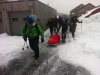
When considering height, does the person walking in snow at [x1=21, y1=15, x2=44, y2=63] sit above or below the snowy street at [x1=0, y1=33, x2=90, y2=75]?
above

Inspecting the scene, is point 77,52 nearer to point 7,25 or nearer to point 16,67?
point 16,67

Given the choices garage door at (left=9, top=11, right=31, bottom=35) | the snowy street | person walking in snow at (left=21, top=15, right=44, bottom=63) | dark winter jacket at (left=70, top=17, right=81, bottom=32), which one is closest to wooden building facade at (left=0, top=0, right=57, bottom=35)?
garage door at (left=9, top=11, right=31, bottom=35)

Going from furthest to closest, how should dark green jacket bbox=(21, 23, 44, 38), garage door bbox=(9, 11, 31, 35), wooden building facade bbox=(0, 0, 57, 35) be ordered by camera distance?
garage door bbox=(9, 11, 31, 35) < wooden building facade bbox=(0, 0, 57, 35) < dark green jacket bbox=(21, 23, 44, 38)

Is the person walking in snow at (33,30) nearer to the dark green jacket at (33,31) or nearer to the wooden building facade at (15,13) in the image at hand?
the dark green jacket at (33,31)

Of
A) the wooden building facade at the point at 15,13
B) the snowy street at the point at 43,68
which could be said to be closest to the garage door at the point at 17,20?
the wooden building facade at the point at 15,13

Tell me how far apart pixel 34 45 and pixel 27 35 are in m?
0.57

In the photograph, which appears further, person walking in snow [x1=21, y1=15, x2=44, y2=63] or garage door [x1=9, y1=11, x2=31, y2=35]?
garage door [x1=9, y1=11, x2=31, y2=35]

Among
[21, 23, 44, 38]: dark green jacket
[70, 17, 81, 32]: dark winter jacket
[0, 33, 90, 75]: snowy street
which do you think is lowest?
[0, 33, 90, 75]: snowy street

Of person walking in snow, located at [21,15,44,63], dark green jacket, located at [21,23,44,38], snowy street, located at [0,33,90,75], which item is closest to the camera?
snowy street, located at [0,33,90,75]

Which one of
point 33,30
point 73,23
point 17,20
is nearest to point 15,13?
point 17,20

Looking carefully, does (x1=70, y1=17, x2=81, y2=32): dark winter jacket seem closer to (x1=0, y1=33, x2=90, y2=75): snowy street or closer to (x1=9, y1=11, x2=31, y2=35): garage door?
(x1=0, y1=33, x2=90, y2=75): snowy street

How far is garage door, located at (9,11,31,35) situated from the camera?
43.0 ft

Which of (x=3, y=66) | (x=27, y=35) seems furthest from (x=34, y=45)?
(x=3, y=66)

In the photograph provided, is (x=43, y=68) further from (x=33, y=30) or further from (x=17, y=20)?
(x=17, y=20)
